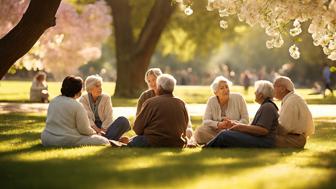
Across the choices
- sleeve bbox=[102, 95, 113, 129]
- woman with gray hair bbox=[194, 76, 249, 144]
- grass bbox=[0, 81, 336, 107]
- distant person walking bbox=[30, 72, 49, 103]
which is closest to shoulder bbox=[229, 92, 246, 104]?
woman with gray hair bbox=[194, 76, 249, 144]

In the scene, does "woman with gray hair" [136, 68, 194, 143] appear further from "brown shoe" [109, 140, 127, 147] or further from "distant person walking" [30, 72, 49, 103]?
"distant person walking" [30, 72, 49, 103]

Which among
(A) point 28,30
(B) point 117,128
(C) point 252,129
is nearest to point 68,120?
(B) point 117,128

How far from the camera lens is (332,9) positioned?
1243cm

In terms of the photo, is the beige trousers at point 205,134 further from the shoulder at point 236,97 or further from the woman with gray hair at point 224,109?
the shoulder at point 236,97

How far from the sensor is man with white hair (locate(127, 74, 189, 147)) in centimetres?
1259

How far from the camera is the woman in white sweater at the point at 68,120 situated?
12.6m

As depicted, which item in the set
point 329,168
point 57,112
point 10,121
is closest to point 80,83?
point 57,112

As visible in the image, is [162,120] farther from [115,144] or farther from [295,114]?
[295,114]

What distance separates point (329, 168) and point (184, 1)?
4984 mm

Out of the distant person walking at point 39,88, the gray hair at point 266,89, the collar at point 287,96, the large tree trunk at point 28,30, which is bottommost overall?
the distant person walking at point 39,88

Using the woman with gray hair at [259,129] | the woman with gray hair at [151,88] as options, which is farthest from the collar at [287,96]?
the woman with gray hair at [151,88]

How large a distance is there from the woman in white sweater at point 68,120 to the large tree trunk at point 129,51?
23353 mm

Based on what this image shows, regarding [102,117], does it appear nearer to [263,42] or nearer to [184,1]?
[184,1]

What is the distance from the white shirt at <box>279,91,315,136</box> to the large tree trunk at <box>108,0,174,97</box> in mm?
23774
